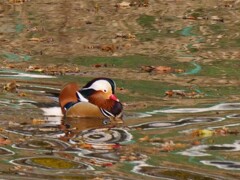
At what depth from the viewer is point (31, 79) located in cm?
1303

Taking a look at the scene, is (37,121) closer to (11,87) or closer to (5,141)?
(5,141)

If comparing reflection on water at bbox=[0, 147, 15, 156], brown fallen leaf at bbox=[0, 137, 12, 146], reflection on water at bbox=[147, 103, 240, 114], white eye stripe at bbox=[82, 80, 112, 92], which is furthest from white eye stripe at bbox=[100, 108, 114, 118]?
reflection on water at bbox=[0, 147, 15, 156]

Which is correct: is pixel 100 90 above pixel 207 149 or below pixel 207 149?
above

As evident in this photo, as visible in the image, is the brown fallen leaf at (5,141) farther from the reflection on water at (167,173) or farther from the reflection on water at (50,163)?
the reflection on water at (167,173)

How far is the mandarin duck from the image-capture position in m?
11.3

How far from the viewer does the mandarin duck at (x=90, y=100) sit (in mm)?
11297

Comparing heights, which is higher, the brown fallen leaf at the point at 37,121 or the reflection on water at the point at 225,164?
the brown fallen leaf at the point at 37,121

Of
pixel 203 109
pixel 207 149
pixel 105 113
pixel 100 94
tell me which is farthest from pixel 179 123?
pixel 207 149

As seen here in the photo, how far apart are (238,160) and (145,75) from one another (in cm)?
448

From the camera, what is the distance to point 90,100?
11.4 meters

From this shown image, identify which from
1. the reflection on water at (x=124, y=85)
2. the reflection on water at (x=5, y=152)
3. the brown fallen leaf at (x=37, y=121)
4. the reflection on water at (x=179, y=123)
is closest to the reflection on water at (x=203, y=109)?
the reflection on water at (x=124, y=85)

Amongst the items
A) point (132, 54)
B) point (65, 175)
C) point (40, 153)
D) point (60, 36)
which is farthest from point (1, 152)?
point (60, 36)

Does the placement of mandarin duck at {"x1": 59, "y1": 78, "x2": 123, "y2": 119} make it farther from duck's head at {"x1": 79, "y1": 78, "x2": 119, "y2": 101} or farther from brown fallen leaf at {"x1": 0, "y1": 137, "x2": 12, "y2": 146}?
brown fallen leaf at {"x1": 0, "y1": 137, "x2": 12, "y2": 146}

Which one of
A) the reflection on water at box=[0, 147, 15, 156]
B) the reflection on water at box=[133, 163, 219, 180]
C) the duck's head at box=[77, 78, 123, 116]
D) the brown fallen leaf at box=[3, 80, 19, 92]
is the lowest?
the reflection on water at box=[133, 163, 219, 180]
